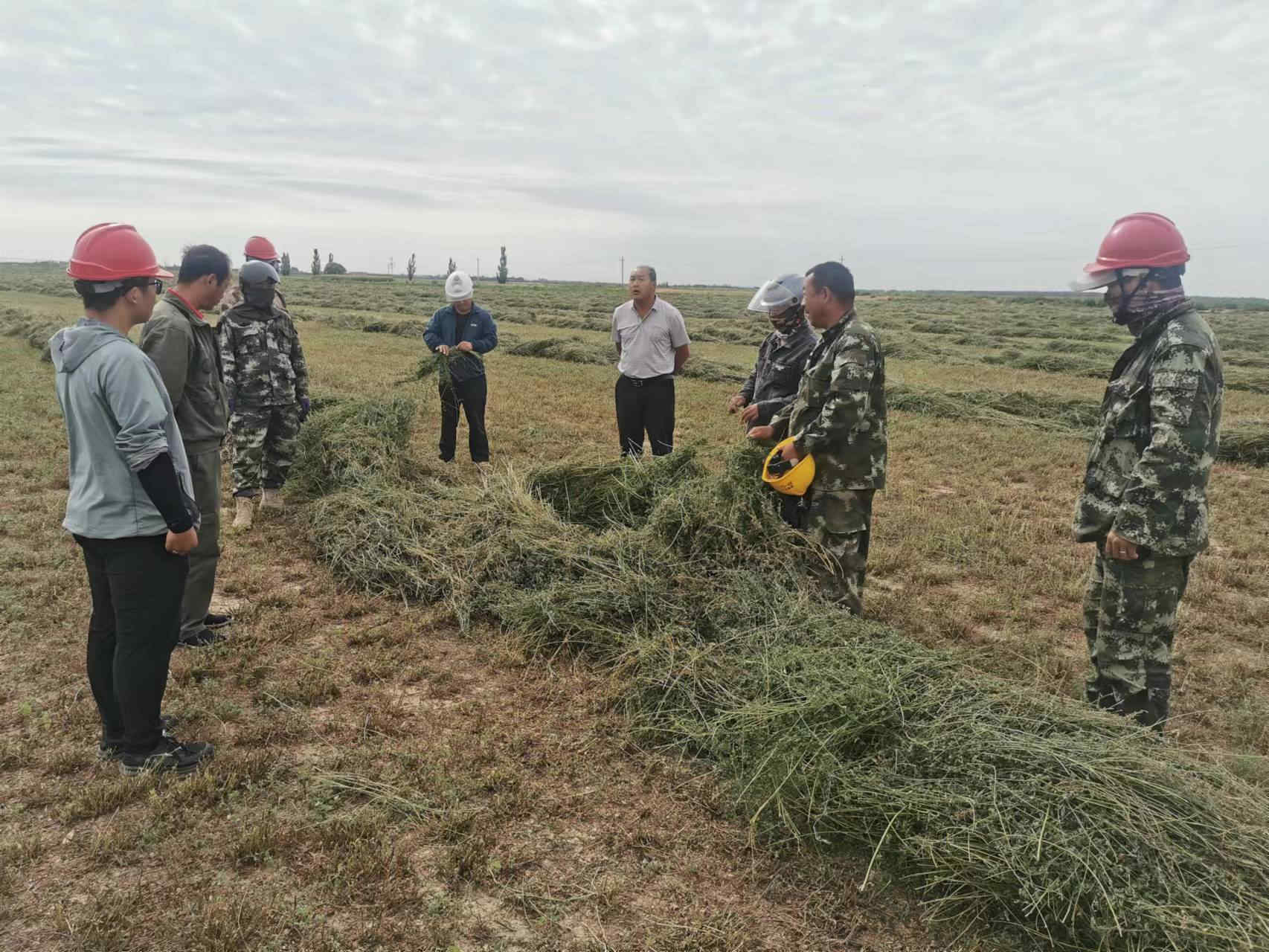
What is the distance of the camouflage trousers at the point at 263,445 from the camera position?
577cm

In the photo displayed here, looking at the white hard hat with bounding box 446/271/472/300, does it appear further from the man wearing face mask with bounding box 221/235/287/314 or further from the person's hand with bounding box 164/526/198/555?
the person's hand with bounding box 164/526/198/555

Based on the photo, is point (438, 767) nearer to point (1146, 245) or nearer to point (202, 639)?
point (202, 639)

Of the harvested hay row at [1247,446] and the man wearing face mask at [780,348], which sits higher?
the man wearing face mask at [780,348]

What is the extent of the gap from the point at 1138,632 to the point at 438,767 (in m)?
2.81

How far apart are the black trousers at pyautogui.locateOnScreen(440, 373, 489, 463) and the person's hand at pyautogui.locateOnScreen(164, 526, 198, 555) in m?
4.26

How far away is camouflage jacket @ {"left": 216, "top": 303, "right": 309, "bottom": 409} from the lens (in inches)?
220


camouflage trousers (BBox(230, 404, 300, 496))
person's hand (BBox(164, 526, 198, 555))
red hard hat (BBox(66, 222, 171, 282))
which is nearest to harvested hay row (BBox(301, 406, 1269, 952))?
person's hand (BBox(164, 526, 198, 555))

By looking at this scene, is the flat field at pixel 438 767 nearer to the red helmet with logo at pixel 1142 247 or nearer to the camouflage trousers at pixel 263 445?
the camouflage trousers at pixel 263 445

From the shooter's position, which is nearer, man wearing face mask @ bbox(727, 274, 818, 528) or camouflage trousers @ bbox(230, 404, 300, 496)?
man wearing face mask @ bbox(727, 274, 818, 528)

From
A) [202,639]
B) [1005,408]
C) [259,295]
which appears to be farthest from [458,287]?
[1005,408]

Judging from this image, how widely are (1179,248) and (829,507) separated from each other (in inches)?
71.6

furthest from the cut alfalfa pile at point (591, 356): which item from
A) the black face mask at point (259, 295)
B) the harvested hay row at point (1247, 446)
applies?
the black face mask at point (259, 295)

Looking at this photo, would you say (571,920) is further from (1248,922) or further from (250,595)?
(250,595)

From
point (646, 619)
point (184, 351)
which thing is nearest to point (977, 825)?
point (646, 619)
